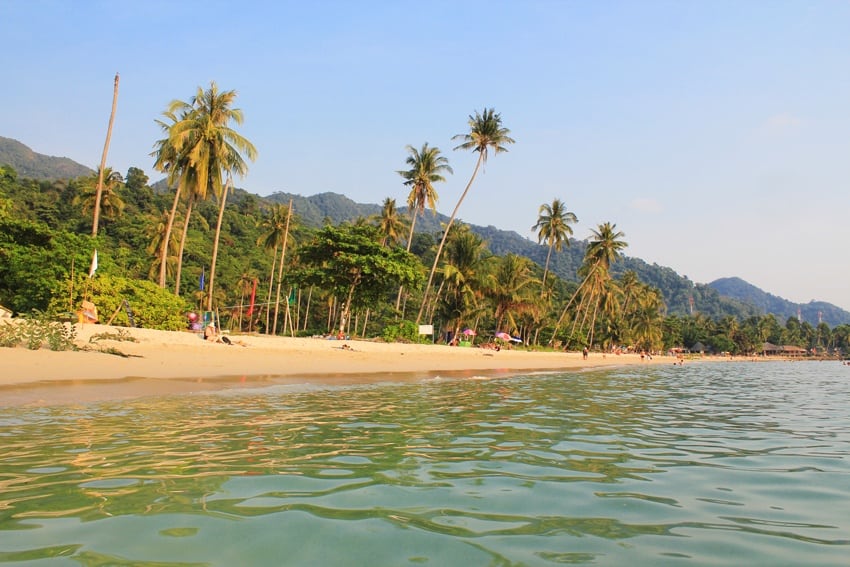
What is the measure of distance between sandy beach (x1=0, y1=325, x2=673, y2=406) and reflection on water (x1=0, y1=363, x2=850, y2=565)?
10.4 feet

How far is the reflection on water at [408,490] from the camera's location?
10.0 ft

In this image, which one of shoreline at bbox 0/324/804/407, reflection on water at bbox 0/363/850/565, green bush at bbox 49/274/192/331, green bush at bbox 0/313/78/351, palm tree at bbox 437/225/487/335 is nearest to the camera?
reflection on water at bbox 0/363/850/565

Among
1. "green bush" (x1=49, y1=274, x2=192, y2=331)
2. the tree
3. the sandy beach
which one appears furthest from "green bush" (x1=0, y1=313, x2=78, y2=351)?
the tree

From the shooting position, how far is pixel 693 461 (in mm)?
5910

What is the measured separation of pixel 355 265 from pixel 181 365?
18854 mm

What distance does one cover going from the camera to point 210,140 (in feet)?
102

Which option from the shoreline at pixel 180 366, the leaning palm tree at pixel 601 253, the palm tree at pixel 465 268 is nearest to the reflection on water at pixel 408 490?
the shoreline at pixel 180 366

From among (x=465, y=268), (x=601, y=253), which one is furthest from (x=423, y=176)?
(x=601, y=253)

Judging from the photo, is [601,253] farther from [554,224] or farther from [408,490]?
[408,490]

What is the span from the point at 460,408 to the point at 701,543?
7317 mm

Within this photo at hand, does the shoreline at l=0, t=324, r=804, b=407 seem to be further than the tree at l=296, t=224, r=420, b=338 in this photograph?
No

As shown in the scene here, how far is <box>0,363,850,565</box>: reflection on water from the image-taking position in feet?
10.0

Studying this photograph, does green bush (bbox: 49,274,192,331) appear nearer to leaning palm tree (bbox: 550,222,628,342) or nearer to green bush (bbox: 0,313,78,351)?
green bush (bbox: 0,313,78,351)

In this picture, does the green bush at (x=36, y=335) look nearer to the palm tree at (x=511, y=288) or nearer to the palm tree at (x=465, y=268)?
the palm tree at (x=465, y=268)
